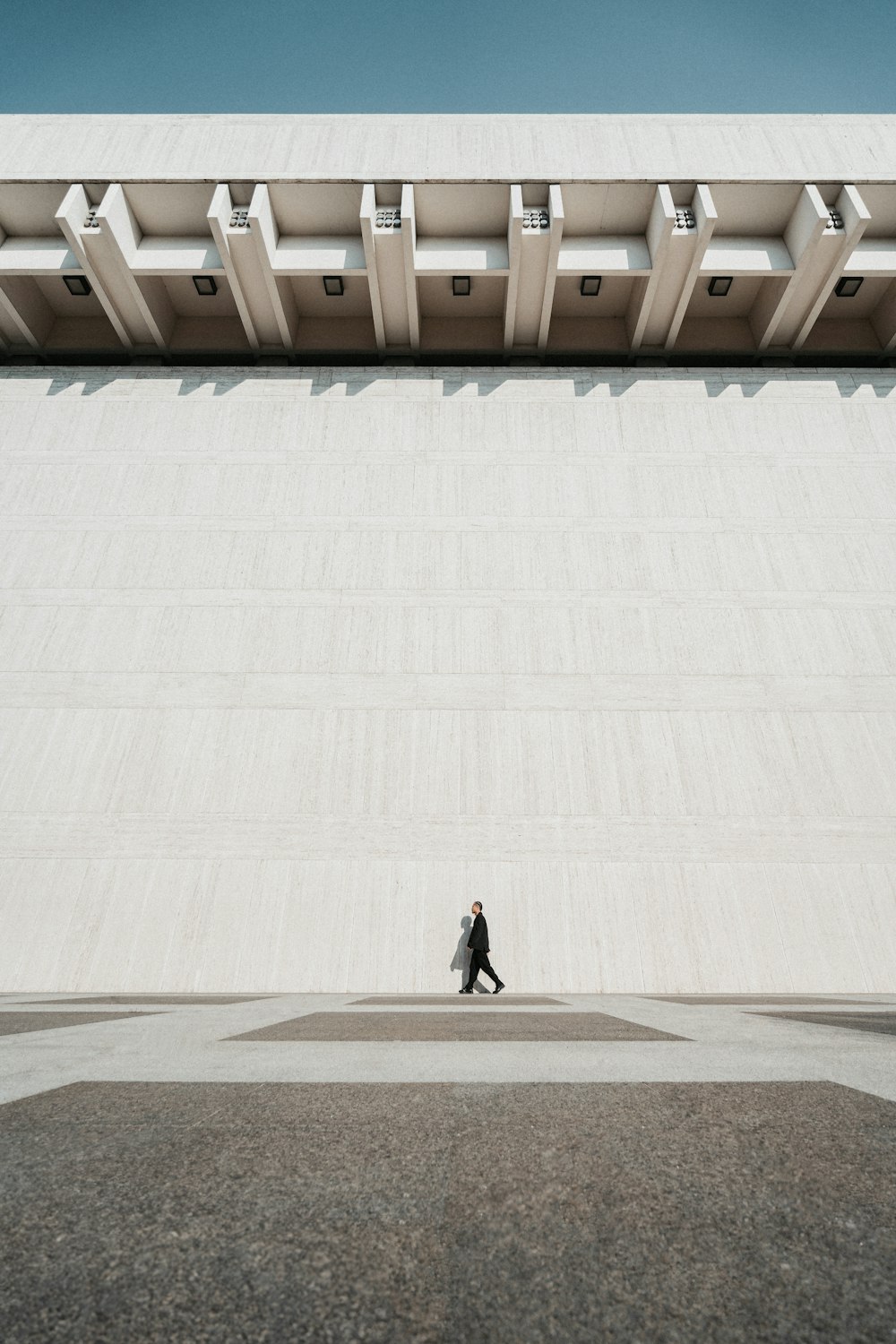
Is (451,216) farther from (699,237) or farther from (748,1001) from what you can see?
(748,1001)

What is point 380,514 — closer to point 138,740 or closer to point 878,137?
point 138,740

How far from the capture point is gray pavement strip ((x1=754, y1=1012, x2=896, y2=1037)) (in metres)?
3.80

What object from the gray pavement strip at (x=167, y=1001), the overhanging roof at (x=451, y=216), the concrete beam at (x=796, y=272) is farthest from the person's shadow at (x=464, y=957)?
the concrete beam at (x=796, y=272)

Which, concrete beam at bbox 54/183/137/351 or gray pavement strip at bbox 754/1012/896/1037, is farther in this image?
concrete beam at bbox 54/183/137/351

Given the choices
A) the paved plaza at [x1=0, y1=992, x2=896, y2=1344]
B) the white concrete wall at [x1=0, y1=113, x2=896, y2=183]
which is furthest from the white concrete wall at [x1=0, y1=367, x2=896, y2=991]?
the paved plaza at [x1=0, y1=992, x2=896, y2=1344]

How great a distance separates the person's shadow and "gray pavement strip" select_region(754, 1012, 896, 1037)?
20.7 feet

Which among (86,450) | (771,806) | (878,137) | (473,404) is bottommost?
(771,806)

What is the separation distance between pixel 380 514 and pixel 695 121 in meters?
12.7

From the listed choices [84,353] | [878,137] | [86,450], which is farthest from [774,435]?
[84,353]

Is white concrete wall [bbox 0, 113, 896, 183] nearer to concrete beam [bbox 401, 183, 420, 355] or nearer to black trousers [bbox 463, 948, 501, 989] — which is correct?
concrete beam [bbox 401, 183, 420, 355]

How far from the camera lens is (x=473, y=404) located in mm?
15680

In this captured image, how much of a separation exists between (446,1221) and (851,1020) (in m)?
4.57

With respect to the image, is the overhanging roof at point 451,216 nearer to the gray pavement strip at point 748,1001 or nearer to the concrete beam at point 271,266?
the concrete beam at point 271,266

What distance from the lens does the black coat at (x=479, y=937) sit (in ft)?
31.2
